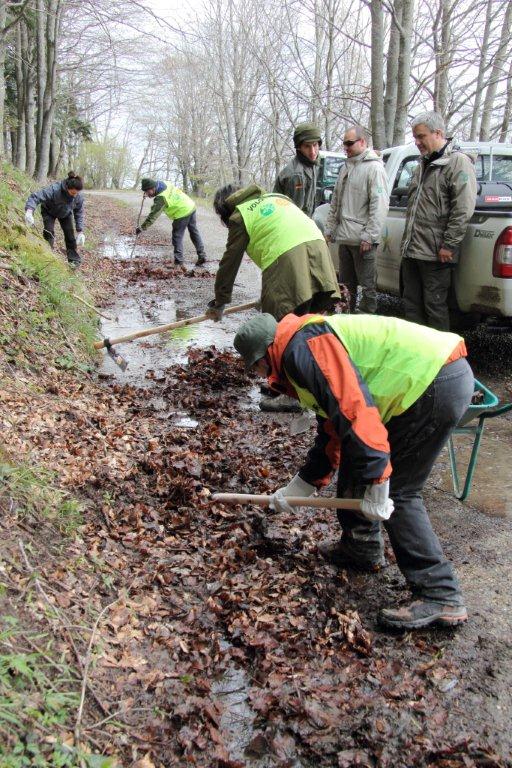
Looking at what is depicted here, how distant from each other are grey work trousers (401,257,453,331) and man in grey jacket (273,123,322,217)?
1.34 m

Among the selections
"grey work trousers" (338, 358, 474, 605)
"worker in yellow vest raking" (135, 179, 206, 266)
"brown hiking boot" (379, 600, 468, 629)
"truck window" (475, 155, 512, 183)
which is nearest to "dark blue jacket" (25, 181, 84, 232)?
"worker in yellow vest raking" (135, 179, 206, 266)

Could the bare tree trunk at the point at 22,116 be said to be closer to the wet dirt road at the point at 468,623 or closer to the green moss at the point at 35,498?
the wet dirt road at the point at 468,623

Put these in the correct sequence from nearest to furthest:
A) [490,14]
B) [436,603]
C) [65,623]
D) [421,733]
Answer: [421,733] < [65,623] < [436,603] < [490,14]

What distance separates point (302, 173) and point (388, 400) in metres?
4.02

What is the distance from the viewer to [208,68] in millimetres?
31547

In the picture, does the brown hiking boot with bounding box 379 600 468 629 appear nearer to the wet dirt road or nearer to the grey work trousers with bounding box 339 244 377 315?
the wet dirt road

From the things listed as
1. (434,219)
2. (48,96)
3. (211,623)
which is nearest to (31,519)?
(211,623)

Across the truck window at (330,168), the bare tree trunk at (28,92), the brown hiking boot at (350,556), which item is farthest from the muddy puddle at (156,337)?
the bare tree trunk at (28,92)

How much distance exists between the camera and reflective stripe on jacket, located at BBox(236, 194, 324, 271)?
14.7 ft

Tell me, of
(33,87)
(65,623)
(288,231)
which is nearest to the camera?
(65,623)

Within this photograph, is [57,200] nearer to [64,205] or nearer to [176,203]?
[64,205]

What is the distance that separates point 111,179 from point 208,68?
2164 centimetres

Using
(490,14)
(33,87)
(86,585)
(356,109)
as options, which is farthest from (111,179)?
(86,585)

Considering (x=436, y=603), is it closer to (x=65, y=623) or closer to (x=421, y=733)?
(x=421, y=733)
